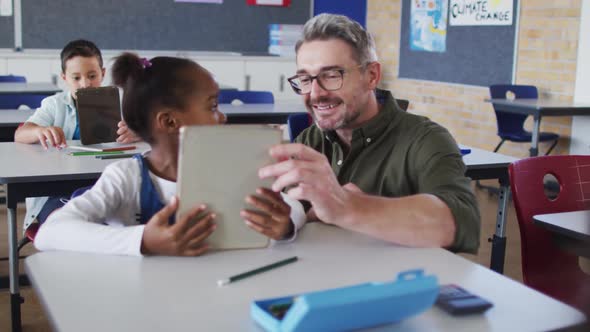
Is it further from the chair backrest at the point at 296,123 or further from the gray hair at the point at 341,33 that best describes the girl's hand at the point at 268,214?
the chair backrest at the point at 296,123

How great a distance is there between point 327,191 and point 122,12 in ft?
18.2

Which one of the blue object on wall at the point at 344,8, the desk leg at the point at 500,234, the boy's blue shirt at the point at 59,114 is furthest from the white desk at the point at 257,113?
the blue object on wall at the point at 344,8

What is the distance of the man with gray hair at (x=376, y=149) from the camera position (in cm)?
134

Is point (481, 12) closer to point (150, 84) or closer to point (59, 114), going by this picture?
point (59, 114)

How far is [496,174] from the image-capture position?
2686mm

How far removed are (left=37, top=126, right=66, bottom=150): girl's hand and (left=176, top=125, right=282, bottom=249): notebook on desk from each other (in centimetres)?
163

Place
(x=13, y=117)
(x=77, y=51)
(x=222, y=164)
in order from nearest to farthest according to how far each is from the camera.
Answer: (x=222, y=164)
(x=77, y=51)
(x=13, y=117)

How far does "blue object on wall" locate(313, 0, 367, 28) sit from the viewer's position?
7074mm

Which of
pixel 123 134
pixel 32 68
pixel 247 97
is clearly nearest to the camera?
pixel 123 134

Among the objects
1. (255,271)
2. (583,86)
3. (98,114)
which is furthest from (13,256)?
(583,86)

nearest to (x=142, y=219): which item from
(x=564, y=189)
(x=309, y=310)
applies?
(x=309, y=310)

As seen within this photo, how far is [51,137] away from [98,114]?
0.19m

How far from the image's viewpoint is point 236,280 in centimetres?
113

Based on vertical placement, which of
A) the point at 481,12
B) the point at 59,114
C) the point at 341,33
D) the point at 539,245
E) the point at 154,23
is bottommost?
the point at 539,245
